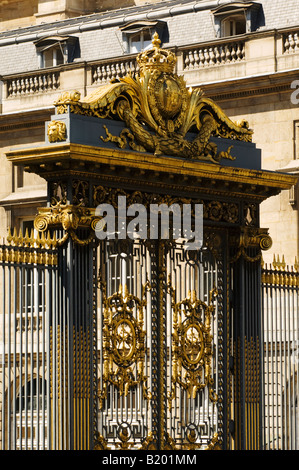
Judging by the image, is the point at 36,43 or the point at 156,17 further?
the point at 36,43

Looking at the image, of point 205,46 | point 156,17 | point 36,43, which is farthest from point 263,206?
point 36,43

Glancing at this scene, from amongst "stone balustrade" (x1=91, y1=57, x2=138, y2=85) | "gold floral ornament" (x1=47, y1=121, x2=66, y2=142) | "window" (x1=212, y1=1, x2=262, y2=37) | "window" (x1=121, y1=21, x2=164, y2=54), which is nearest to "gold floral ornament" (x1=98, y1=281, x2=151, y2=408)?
"gold floral ornament" (x1=47, y1=121, x2=66, y2=142)

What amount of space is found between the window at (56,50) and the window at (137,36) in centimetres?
203

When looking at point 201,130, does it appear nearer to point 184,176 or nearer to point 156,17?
point 184,176

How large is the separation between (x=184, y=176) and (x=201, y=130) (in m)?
0.78

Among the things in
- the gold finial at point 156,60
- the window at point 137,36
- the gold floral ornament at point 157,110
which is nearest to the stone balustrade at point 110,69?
the window at point 137,36

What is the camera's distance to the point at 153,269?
62.3 ft

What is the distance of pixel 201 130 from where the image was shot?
64.0 ft

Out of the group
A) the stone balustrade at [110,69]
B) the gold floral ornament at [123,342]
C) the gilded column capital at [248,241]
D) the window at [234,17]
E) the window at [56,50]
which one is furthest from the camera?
the window at [56,50]

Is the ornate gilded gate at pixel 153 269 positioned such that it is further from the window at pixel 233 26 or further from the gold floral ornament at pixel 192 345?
the window at pixel 233 26

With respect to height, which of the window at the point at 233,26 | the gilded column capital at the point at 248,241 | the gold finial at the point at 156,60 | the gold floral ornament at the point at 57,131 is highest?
the window at the point at 233,26

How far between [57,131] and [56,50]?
1038 inches

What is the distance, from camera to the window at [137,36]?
135 ft
